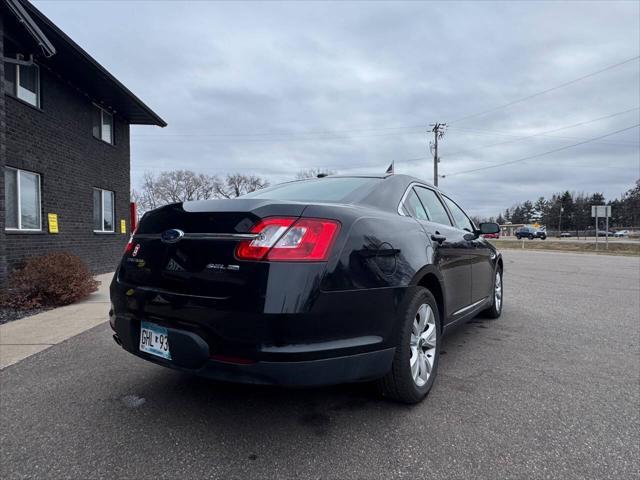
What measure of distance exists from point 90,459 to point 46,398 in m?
1.05

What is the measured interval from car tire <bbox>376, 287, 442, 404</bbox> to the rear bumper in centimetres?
15

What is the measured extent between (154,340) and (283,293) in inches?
35.8

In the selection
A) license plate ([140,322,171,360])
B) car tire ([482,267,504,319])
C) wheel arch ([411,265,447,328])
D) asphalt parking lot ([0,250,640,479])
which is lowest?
asphalt parking lot ([0,250,640,479])

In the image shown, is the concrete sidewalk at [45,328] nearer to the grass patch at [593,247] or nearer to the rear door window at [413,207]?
the rear door window at [413,207]

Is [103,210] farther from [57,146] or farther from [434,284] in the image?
[434,284]

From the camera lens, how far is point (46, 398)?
9.45 ft

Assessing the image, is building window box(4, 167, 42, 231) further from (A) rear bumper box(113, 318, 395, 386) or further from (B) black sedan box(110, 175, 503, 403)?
(A) rear bumper box(113, 318, 395, 386)

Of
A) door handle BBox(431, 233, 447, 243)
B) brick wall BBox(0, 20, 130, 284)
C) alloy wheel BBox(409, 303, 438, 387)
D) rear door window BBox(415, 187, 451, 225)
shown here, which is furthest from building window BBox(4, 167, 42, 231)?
alloy wheel BBox(409, 303, 438, 387)

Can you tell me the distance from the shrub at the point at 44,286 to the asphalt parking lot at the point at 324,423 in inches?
111

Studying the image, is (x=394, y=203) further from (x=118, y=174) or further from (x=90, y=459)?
(x=118, y=174)

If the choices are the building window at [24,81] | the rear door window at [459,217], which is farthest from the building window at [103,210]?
the rear door window at [459,217]

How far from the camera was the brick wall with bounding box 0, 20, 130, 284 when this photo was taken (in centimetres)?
835

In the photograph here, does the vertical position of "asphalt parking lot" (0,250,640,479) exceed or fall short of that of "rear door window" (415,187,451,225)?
it falls short

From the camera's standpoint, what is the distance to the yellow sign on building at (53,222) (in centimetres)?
917
